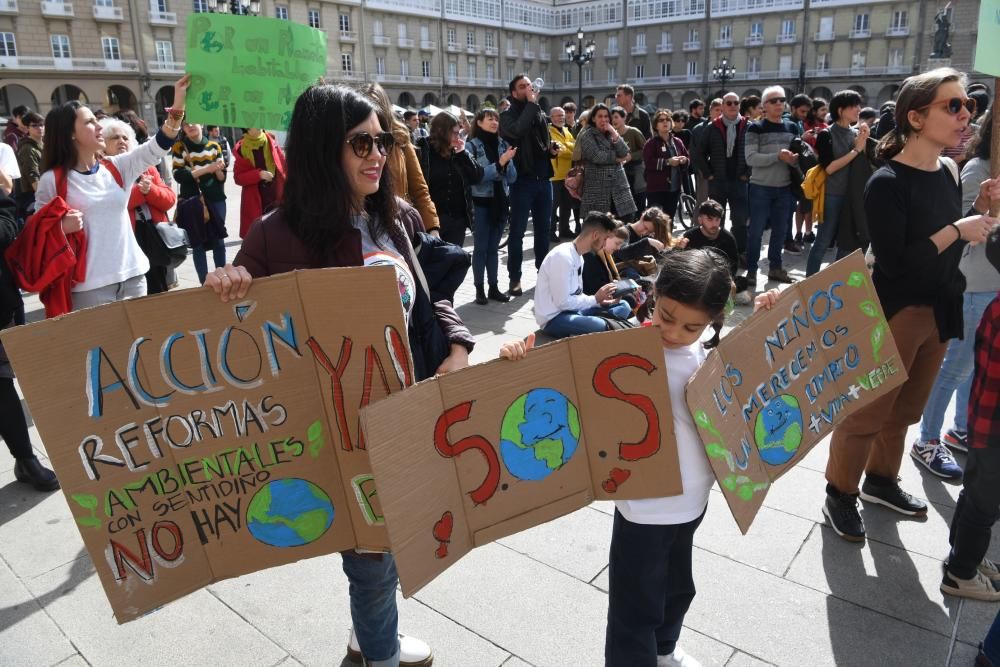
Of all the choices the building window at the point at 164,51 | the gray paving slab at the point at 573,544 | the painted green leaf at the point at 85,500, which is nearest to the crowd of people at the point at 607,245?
the painted green leaf at the point at 85,500

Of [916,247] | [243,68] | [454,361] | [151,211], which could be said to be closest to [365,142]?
[454,361]

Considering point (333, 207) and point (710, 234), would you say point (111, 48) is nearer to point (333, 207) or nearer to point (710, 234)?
point (710, 234)

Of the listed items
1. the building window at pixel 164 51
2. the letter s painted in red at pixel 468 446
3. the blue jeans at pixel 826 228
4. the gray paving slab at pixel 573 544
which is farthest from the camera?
the building window at pixel 164 51

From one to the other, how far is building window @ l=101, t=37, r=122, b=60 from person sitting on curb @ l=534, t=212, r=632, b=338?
45.8 meters

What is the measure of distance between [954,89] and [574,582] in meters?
2.31

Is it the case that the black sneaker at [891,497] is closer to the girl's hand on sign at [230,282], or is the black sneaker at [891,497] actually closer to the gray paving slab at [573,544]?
the gray paving slab at [573,544]

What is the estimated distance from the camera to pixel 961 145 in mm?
6105

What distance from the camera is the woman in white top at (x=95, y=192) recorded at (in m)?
3.28


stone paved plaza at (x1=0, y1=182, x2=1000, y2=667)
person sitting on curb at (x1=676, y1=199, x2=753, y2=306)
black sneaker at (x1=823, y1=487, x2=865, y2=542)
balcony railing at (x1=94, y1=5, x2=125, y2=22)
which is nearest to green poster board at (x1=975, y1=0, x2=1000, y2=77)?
black sneaker at (x1=823, y1=487, x2=865, y2=542)

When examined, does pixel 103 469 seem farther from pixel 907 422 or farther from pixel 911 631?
pixel 907 422

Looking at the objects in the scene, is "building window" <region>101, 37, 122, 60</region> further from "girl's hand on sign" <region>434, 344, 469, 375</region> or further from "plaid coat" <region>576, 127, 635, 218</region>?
"girl's hand on sign" <region>434, 344, 469, 375</region>

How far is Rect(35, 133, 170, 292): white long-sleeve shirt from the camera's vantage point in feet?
10.9

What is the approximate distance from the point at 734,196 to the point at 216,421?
689 centimetres

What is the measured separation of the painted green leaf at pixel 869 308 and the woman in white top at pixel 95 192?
2.93 m
